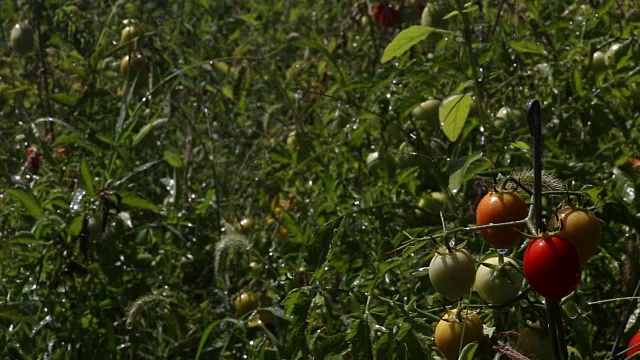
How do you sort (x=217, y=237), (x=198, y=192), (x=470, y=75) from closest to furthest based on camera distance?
(x=470, y=75) < (x=217, y=237) < (x=198, y=192)

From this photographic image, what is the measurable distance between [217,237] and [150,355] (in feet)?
1.19

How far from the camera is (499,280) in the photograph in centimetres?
112

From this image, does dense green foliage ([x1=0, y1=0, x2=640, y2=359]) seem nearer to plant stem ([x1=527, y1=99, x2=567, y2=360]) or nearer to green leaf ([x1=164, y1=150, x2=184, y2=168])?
green leaf ([x1=164, y1=150, x2=184, y2=168])

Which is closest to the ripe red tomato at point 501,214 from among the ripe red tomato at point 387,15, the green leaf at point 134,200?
the green leaf at point 134,200

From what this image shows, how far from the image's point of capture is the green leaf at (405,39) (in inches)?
60.7

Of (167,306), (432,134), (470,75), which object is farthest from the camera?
(432,134)

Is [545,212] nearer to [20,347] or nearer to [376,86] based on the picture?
[376,86]

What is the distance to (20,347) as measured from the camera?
6.26 ft

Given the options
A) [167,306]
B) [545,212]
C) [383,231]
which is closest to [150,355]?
→ [167,306]

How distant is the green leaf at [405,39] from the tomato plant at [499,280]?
493mm

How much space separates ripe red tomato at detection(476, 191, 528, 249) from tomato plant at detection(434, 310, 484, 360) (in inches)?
3.8

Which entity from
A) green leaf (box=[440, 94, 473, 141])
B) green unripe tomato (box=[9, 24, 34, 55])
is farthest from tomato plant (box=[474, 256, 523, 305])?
green unripe tomato (box=[9, 24, 34, 55])

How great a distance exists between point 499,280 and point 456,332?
3.2 inches

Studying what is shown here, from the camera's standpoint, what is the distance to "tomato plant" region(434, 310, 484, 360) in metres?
1.15
